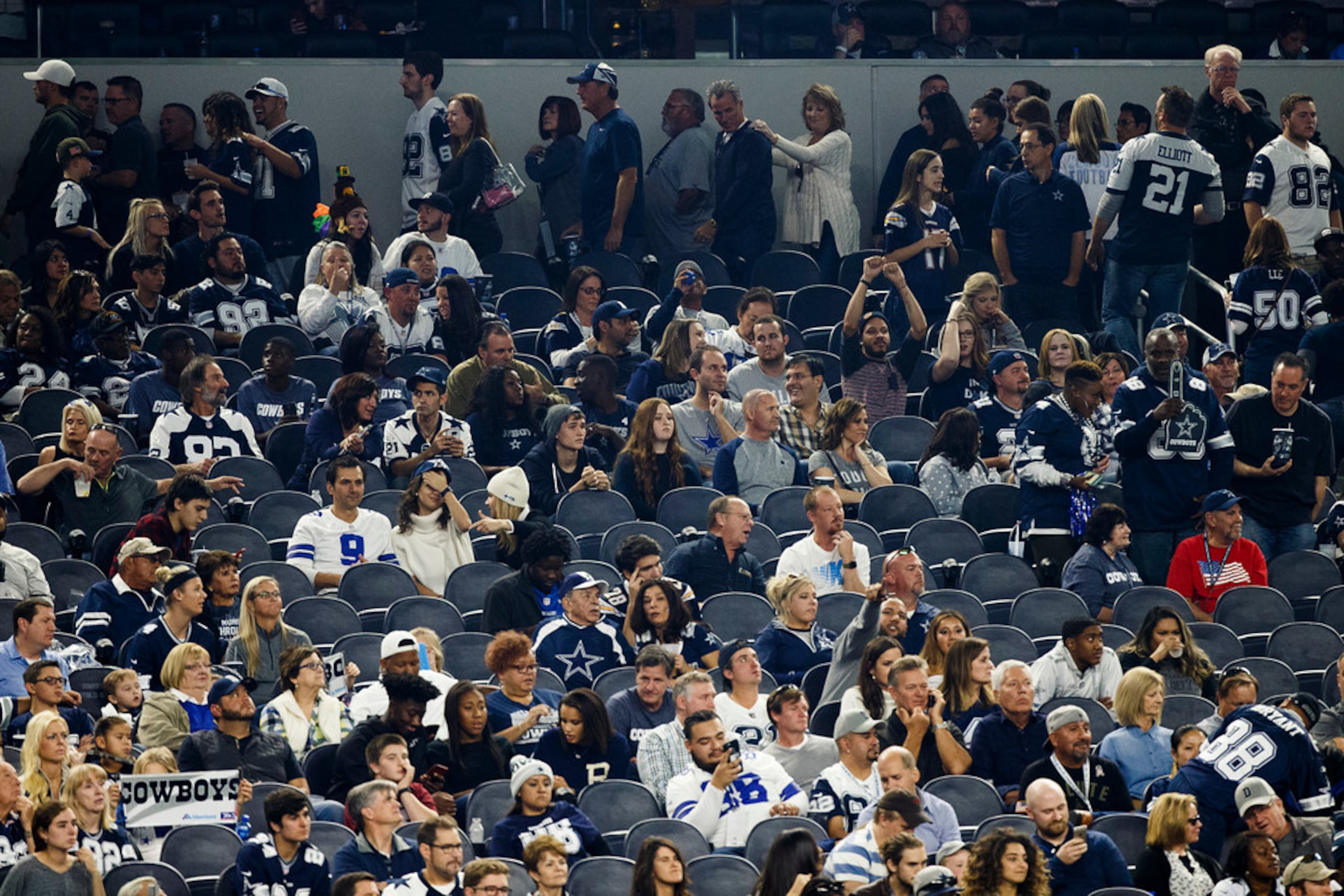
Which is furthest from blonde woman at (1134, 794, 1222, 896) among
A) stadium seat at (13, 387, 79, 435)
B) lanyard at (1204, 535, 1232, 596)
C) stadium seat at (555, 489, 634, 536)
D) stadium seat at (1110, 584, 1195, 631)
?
stadium seat at (13, 387, 79, 435)

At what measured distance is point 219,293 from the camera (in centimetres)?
1205

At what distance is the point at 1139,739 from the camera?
8.98 m

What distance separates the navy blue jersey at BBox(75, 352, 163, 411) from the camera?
11367 mm

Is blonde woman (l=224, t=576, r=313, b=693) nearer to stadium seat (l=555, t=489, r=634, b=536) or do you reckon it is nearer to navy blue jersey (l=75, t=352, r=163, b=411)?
stadium seat (l=555, t=489, r=634, b=536)

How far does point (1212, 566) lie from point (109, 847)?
5529mm

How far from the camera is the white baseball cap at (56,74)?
13.1 m

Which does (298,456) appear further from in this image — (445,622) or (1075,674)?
(1075,674)

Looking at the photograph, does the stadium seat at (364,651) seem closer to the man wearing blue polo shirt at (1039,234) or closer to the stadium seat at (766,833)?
the stadium seat at (766,833)

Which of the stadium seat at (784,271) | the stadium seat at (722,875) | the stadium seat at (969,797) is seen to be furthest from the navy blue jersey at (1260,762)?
the stadium seat at (784,271)

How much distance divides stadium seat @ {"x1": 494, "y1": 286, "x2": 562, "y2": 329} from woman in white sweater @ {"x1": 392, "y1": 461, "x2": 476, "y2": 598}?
301cm

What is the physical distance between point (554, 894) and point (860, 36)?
8788 millimetres

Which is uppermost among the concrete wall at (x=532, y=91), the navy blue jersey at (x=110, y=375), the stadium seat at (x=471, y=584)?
the concrete wall at (x=532, y=91)

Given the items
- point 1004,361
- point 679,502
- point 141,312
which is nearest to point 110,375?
point 141,312

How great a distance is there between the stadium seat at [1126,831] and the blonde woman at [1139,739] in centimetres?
45
